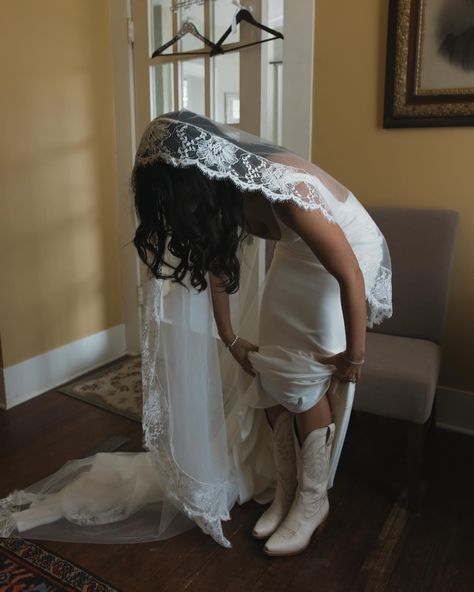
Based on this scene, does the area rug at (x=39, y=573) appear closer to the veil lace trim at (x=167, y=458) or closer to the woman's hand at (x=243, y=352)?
the veil lace trim at (x=167, y=458)

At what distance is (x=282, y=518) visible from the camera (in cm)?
155

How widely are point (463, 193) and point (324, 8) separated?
883 mm

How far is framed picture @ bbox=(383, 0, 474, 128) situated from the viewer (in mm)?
1813

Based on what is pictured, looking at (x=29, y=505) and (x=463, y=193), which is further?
(x=463, y=193)

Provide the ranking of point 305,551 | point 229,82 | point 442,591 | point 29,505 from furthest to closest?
point 229,82
point 29,505
point 305,551
point 442,591

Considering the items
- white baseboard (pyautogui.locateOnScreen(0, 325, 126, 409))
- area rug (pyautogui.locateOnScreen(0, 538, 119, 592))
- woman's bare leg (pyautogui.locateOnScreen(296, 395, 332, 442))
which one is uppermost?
woman's bare leg (pyautogui.locateOnScreen(296, 395, 332, 442))

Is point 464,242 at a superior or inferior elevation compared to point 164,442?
superior

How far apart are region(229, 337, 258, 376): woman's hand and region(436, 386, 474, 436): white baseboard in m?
0.96

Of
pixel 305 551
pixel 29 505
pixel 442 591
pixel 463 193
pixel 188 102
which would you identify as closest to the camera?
pixel 442 591

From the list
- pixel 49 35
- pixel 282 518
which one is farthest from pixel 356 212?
pixel 49 35

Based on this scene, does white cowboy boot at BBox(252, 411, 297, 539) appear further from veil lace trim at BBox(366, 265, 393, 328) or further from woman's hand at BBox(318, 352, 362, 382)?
veil lace trim at BBox(366, 265, 393, 328)

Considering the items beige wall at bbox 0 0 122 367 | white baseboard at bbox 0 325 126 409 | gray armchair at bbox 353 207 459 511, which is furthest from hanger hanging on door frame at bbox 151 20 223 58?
white baseboard at bbox 0 325 126 409

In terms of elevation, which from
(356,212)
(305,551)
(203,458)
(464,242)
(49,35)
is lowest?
(305,551)

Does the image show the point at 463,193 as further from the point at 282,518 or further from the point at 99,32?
the point at 99,32
